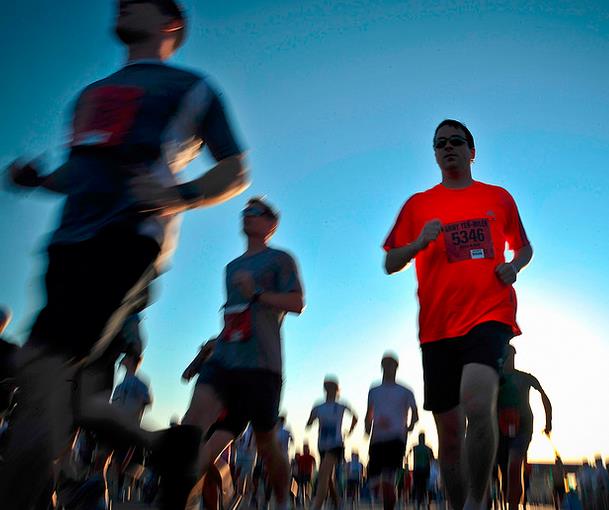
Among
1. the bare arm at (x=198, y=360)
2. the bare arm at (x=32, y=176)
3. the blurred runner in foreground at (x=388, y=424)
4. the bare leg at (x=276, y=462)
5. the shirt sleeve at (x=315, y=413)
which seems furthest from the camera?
the shirt sleeve at (x=315, y=413)

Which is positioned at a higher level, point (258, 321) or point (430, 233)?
point (430, 233)

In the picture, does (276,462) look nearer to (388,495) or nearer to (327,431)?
(388,495)

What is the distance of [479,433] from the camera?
13.6ft

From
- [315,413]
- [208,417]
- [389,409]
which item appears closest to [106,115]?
[208,417]

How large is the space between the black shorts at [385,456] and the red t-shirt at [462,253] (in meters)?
5.26

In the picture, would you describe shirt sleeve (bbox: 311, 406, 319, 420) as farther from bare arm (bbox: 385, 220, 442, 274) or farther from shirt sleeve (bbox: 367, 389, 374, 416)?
bare arm (bbox: 385, 220, 442, 274)

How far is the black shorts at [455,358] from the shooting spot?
172 inches

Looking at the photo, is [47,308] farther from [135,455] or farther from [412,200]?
[412,200]

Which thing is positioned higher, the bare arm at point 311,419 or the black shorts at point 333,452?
the bare arm at point 311,419

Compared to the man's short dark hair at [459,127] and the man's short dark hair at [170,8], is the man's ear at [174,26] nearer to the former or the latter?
the man's short dark hair at [170,8]

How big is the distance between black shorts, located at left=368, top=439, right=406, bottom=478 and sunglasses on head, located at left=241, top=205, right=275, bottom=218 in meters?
5.14

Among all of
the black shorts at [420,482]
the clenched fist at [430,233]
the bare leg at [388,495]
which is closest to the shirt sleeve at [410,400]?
the bare leg at [388,495]

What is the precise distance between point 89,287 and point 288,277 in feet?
10.4

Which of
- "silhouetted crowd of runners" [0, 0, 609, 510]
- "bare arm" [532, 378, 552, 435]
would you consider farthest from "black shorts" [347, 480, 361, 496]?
"silhouetted crowd of runners" [0, 0, 609, 510]
